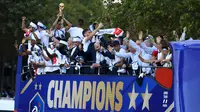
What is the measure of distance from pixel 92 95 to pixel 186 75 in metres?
2.87

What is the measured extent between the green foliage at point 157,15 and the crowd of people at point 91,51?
24.5ft

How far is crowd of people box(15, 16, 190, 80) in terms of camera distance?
10461 millimetres

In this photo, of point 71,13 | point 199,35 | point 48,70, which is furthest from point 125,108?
point 71,13

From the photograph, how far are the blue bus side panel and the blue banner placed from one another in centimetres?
97

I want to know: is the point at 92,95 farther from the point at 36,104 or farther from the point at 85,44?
the point at 36,104

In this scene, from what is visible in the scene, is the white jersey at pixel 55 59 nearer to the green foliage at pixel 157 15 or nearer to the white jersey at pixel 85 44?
the white jersey at pixel 85 44

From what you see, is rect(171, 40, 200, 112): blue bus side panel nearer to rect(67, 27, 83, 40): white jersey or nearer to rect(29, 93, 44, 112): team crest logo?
rect(29, 93, 44, 112): team crest logo

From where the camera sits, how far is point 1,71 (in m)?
38.5

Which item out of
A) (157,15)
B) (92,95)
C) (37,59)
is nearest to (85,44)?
(92,95)

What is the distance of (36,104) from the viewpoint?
40.5ft

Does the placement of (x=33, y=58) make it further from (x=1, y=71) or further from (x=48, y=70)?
(x=1, y=71)

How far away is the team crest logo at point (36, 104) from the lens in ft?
40.1

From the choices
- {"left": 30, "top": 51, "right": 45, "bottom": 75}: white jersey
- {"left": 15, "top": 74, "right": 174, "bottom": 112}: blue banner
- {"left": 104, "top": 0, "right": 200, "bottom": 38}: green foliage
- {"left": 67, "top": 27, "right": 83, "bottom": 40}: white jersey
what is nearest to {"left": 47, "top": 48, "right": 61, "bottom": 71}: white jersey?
{"left": 15, "top": 74, "right": 174, "bottom": 112}: blue banner

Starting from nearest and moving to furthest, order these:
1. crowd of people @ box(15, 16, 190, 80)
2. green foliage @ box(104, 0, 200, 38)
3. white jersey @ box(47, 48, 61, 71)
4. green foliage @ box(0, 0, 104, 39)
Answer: crowd of people @ box(15, 16, 190, 80) < white jersey @ box(47, 48, 61, 71) < green foliage @ box(104, 0, 200, 38) < green foliage @ box(0, 0, 104, 39)
